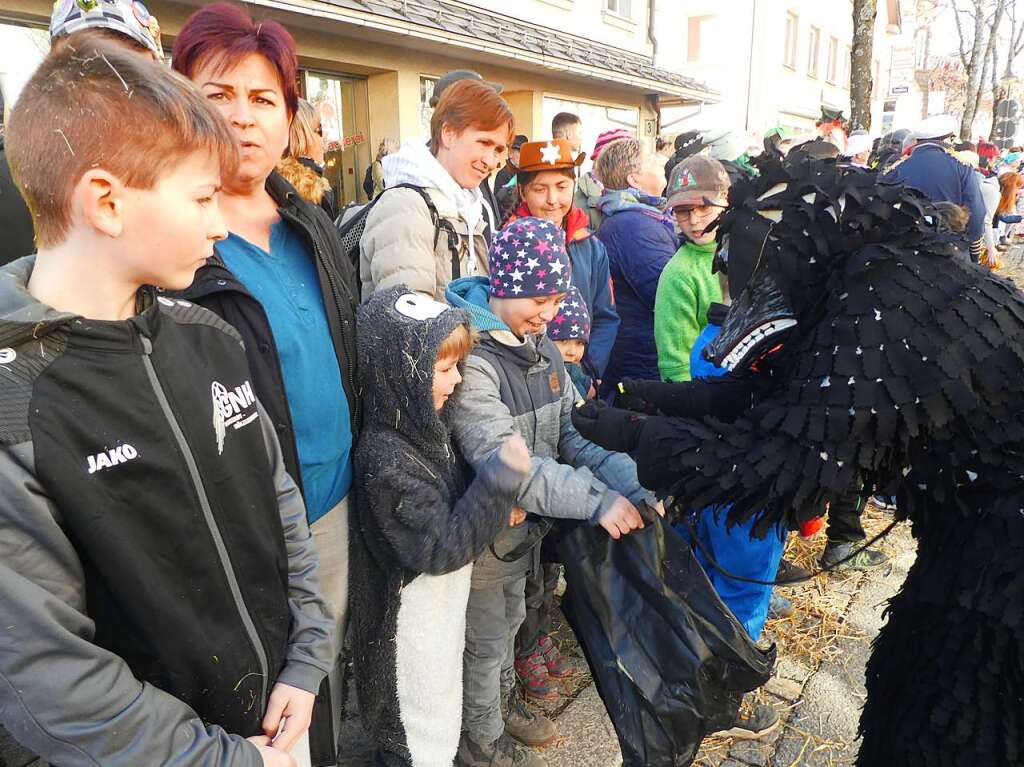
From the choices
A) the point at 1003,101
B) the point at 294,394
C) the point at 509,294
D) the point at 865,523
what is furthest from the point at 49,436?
the point at 1003,101

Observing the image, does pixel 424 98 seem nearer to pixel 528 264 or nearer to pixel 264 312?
pixel 528 264

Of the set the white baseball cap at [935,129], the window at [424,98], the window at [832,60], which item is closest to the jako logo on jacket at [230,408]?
the white baseball cap at [935,129]

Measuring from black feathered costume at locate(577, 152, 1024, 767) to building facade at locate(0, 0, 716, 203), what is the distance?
16.8 feet

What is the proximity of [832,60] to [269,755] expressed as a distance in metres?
31.9

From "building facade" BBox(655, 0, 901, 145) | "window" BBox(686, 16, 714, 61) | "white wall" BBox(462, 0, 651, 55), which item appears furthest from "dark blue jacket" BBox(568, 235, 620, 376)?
"window" BBox(686, 16, 714, 61)

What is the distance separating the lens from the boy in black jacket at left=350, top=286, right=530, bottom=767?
168 cm

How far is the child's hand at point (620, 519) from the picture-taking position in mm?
1876

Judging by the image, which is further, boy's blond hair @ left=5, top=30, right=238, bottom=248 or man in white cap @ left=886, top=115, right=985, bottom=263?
man in white cap @ left=886, top=115, right=985, bottom=263

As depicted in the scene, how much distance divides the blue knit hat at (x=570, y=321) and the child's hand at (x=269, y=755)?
177 centimetres

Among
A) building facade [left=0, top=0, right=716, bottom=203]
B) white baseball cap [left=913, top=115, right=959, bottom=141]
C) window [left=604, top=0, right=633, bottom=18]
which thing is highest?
window [left=604, top=0, right=633, bottom=18]

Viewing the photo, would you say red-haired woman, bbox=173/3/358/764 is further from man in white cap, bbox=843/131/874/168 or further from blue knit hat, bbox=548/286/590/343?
man in white cap, bbox=843/131/874/168

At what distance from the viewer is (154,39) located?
171 cm

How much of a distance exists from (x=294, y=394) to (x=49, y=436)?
2.18ft

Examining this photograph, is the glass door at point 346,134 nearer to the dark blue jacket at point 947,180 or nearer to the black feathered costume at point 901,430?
the dark blue jacket at point 947,180
